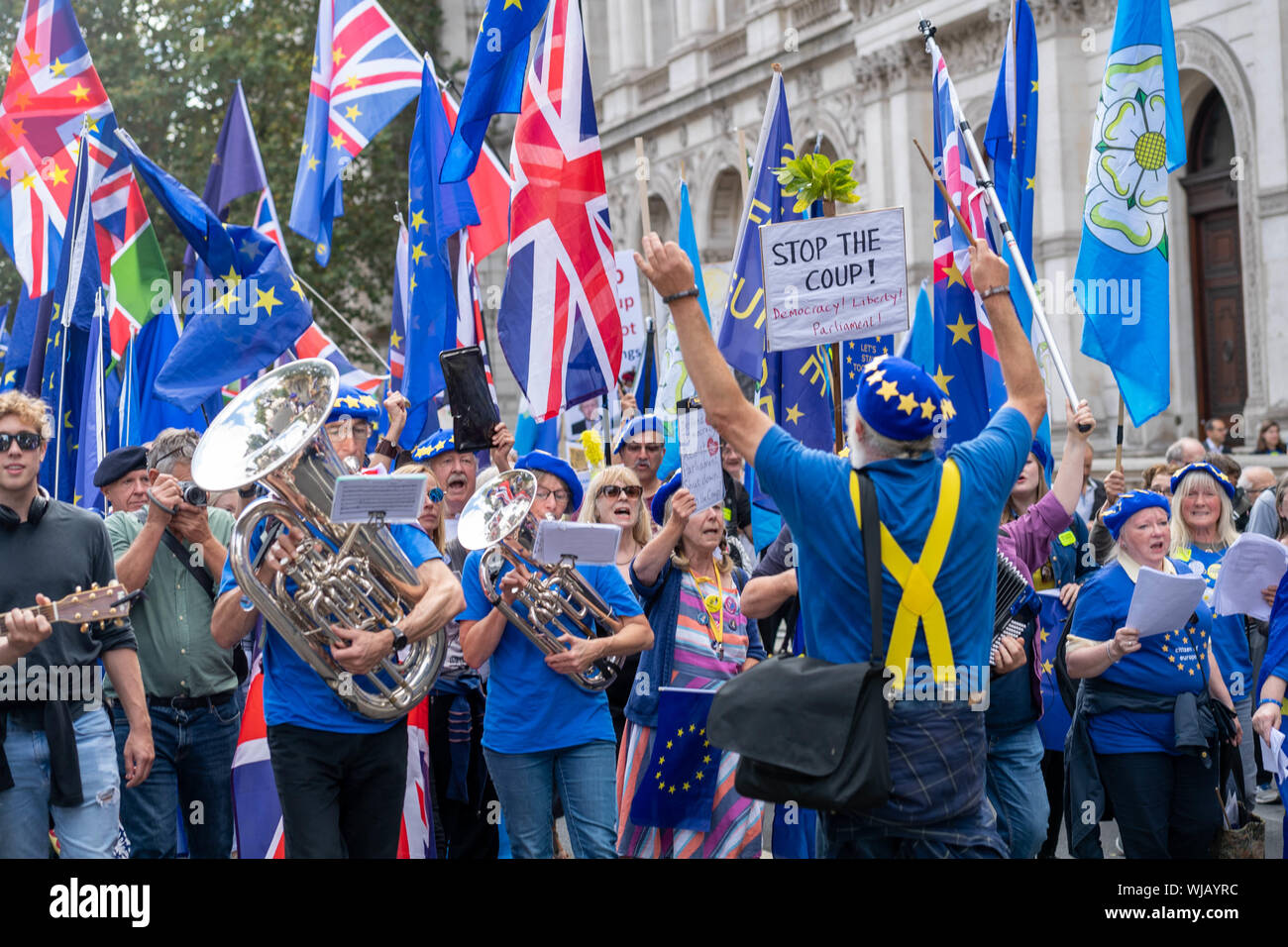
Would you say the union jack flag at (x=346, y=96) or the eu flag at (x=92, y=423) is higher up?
the union jack flag at (x=346, y=96)

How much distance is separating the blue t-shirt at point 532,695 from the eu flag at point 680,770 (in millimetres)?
276

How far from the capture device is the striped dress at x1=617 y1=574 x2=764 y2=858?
20.4ft

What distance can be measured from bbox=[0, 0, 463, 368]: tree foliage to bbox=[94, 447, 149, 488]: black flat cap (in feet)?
72.3

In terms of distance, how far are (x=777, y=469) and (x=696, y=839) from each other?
9.13 feet

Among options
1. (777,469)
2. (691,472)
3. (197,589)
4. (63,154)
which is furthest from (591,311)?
(63,154)

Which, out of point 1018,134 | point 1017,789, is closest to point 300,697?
point 1017,789

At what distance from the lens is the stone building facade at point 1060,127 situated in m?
16.5

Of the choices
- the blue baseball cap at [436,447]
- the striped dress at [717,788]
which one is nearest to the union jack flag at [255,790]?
the striped dress at [717,788]

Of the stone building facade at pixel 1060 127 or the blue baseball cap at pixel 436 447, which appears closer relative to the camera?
the blue baseball cap at pixel 436 447

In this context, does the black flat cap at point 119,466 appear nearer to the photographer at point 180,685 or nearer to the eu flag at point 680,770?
the photographer at point 180,685

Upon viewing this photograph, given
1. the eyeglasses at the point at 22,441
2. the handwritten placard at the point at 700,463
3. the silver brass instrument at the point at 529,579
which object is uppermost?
the eyeglasses at the point at 22,441

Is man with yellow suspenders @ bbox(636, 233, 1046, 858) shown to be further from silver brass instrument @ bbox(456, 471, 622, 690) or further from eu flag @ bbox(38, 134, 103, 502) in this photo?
eu flag @ bbox(38, 134, 103, 502)

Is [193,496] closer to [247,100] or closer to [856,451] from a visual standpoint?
[856,451]

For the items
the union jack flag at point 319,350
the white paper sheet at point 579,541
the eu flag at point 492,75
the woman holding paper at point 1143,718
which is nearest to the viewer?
the white paper sheet at point 579,541
